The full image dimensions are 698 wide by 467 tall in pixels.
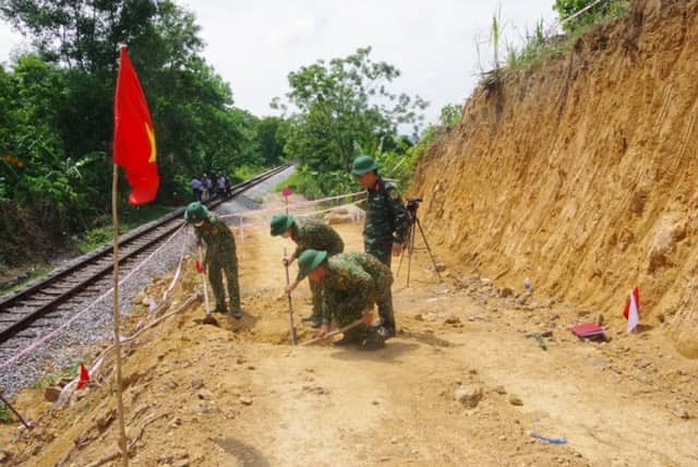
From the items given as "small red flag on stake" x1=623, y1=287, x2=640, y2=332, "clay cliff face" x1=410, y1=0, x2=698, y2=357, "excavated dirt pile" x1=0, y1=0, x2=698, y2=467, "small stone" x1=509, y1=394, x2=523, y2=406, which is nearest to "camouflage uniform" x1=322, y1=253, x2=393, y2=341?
"excavated dirt pile" x1=0, y1=0, x2=698, y2=467

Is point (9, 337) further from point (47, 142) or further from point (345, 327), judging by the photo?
point (47, 142)

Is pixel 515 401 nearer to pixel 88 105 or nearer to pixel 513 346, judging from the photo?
pixel 513 346

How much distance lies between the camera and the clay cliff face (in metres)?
5.39

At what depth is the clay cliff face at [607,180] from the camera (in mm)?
5395

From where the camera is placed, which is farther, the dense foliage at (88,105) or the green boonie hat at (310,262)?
the dense foliage at (88,105)

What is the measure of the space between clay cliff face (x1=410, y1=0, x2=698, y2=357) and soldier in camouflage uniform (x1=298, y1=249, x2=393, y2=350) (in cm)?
234

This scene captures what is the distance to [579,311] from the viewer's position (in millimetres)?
6039

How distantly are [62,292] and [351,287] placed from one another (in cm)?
663

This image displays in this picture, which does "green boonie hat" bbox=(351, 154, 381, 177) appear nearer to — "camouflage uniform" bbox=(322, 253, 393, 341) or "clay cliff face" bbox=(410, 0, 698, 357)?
"camouflage uniform" bbox=(322, 253, 393, 341)

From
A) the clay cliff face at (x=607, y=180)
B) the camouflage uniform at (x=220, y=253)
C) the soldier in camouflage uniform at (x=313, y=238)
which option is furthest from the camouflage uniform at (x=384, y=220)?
the clay cliff face at (x=607, y=180)

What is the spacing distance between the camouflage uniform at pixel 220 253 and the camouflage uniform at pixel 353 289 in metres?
1.88

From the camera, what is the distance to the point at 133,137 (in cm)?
342

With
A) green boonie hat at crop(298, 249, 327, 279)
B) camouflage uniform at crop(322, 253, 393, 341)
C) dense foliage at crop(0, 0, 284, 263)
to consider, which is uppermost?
dense foliage at crop(0, 0, 284, 263)

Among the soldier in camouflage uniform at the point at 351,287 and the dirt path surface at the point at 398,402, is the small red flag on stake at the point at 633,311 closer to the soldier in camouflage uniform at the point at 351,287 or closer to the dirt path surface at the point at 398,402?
the dirt path surface at the point at 398,402
